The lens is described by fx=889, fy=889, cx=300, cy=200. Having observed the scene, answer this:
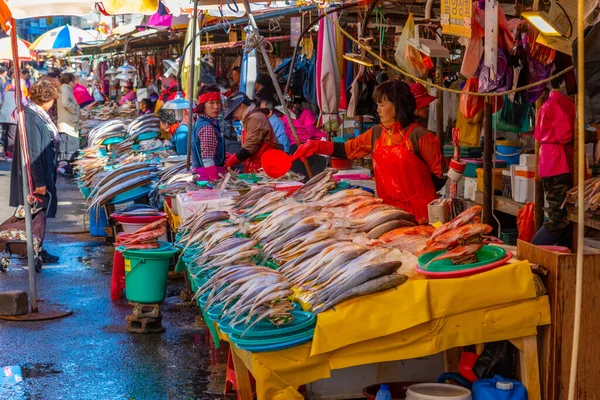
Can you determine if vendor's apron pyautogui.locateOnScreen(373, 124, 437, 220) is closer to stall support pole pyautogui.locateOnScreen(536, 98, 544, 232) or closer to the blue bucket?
stall support pole pyautogui.locateOnScreen(536, 98, 544, 232)

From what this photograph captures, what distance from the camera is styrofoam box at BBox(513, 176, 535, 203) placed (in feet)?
29.8

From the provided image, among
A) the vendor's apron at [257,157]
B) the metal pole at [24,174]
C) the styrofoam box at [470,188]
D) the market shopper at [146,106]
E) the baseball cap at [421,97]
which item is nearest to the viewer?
the metal pole at [24,174]

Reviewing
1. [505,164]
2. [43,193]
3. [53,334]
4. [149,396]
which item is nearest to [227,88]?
[43,193]

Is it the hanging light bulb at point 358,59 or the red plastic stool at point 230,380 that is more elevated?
the hanging light bulb at point 358,59

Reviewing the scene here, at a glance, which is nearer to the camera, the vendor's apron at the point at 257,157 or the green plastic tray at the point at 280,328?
the green plastic tray at the point at 280,328

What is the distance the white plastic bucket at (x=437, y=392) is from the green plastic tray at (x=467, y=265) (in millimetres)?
669

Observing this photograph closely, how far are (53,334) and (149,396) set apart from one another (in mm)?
2292

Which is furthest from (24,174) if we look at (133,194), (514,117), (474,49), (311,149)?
(514,117)

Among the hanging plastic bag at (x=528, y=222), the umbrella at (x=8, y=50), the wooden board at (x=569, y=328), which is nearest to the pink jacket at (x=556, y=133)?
the hanging plastic bag at (x=528, y=222)

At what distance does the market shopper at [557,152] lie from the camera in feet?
22.6

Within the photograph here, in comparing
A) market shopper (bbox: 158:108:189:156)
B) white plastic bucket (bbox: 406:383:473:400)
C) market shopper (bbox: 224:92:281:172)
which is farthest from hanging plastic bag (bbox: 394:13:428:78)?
market shopper (bbox: 158:108:189:156)

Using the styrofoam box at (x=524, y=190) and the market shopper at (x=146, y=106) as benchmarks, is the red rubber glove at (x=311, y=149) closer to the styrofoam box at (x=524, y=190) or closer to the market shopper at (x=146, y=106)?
the styrofoam box at (x=524, y=190)

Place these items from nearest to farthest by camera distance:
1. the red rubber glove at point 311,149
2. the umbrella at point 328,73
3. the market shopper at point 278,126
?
the red rubber glove at point 311,149 < the umbrella at point 328,73 < the market shopper at point 278,126

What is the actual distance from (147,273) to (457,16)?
145 inches
